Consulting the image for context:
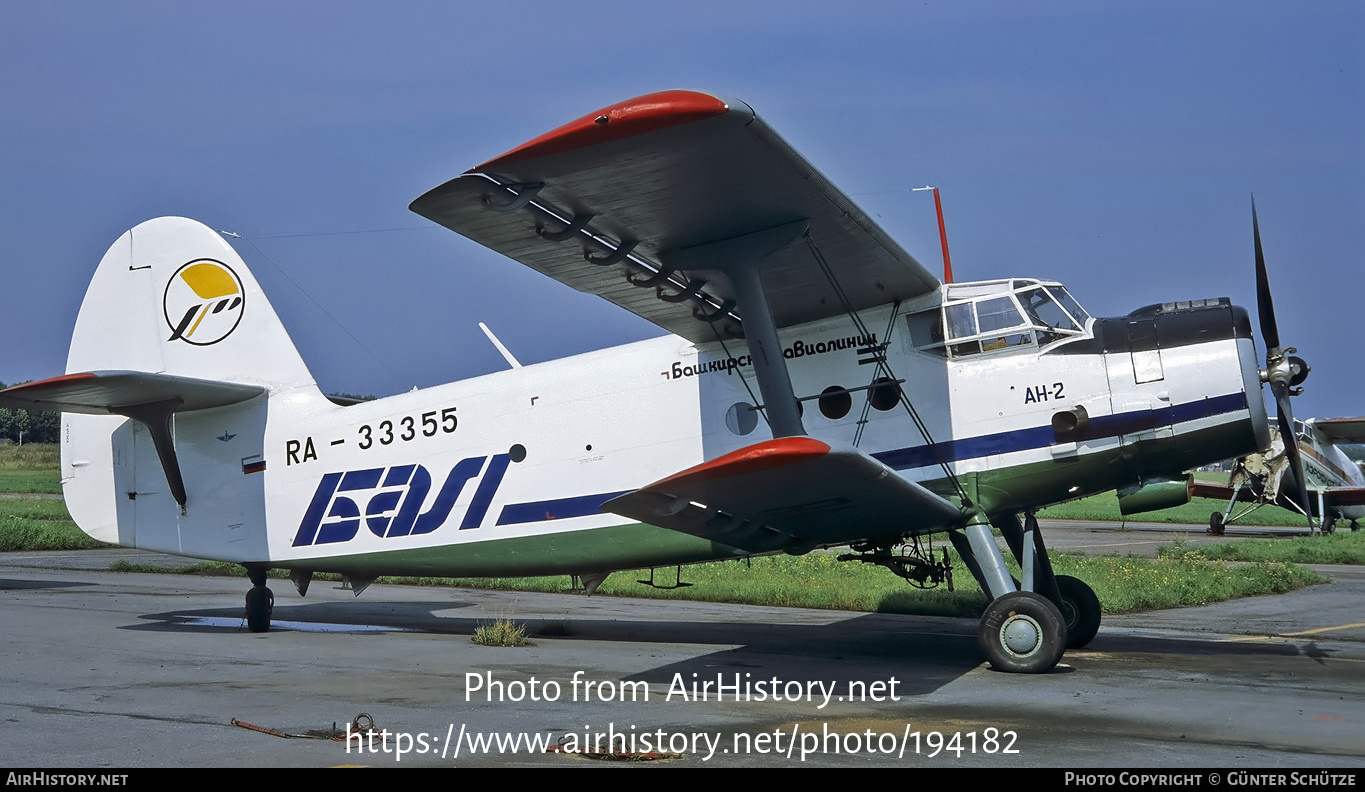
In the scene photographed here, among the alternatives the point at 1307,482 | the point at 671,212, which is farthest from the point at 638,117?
the point at 1307,482

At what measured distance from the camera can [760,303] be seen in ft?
30.6

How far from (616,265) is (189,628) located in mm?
6925

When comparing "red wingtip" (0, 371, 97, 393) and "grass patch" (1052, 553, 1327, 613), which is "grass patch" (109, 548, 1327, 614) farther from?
"red wingtip" (0, 371, 97, 393)

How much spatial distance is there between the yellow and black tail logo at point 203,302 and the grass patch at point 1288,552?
18.0m

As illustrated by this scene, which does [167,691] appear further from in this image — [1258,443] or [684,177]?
[1258,443]

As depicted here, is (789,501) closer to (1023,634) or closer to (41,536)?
(1023,634)

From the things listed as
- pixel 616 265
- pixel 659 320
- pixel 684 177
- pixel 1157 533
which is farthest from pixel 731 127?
pixel 1157 533

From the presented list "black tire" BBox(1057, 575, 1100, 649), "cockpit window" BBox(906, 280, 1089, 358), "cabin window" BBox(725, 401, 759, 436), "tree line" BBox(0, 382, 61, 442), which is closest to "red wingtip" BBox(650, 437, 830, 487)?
"cabin window" BBox(725, 401, 759, 436)

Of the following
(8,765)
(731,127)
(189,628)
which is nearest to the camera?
(8,765)

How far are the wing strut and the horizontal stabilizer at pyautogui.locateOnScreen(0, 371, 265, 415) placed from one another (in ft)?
20.2

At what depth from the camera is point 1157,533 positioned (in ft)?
112

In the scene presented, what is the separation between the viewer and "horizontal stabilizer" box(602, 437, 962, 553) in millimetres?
7723

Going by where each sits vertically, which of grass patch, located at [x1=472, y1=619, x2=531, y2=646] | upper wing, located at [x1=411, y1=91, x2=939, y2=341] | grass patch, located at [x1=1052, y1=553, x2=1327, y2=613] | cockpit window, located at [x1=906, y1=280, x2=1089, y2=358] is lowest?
grass patch, located at [x1=1052, y1=553, x2=1327, y2=613]

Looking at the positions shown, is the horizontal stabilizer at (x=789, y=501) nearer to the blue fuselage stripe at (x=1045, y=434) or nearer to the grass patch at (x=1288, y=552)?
the blue fuselage stripe at (x=1045, y=434)
